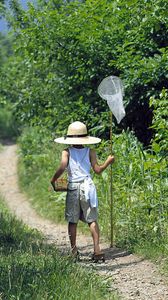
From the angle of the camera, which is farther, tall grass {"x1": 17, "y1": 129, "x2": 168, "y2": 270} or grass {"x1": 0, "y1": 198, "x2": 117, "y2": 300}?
tall grass {"x1": 17, "y1": 129, "x2": 168, "y2": 270}

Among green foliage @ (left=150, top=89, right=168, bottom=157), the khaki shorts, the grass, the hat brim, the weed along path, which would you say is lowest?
the weed along path

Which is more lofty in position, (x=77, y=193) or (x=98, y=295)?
(x=77, y=193)

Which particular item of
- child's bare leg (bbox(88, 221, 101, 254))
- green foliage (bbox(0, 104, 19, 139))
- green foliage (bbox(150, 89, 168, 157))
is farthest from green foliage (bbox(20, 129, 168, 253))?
green foliage (bbox(0, 104, 19, 139))

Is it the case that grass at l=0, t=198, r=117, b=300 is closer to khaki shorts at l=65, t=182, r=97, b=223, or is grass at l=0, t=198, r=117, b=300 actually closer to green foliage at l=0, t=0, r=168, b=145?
khaki shorts at l=65, t=182, r=97, b=223

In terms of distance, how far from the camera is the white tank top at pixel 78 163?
322 inches

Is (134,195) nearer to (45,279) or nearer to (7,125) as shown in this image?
(45,279)

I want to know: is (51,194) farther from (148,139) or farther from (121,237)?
(121,237)

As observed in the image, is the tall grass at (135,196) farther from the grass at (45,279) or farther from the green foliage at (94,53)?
the grass at (45,279)

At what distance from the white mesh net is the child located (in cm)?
79

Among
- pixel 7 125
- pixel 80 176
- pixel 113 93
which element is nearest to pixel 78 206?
pixel 80 176

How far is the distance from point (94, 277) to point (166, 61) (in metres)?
5.11

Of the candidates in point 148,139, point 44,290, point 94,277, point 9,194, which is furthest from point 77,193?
point 9,194

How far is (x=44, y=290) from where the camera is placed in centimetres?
589

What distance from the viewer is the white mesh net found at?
8.88 meters
